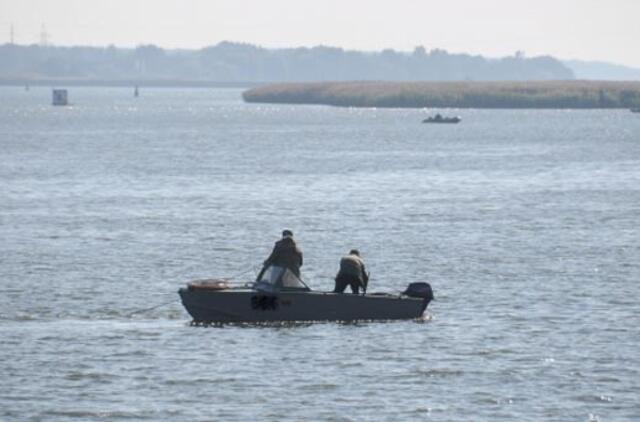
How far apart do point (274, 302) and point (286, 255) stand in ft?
3.23

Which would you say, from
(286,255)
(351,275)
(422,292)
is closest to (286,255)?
A: (286,255)

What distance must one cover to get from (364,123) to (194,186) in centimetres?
9207

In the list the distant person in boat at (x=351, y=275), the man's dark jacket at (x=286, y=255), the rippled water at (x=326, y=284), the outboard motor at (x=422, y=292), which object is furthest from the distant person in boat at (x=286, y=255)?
the outboard motor at (x=422, y=292)

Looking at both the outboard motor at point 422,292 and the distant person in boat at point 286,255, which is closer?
the distant person in boat at point 286,255

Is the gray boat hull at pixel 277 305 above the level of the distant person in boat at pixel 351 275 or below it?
below

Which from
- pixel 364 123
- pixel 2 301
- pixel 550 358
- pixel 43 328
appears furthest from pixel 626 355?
pixel 364 123

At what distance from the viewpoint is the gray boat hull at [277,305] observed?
125 feet

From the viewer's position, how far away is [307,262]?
50.4 meters

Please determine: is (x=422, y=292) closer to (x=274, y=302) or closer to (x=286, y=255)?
(x=286, y=255)

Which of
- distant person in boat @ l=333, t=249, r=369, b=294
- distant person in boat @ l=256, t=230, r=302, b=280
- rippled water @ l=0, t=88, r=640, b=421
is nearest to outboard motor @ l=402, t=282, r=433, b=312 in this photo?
rippled water @ l=0, t=88, r=640, b=421

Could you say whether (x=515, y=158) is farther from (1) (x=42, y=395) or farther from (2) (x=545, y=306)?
(1) (x=42, y=395)

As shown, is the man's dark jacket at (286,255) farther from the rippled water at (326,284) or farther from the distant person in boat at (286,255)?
the rippled water at (326,284)

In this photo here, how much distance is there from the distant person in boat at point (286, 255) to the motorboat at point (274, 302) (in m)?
0.11

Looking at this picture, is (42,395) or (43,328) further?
(43,328)
